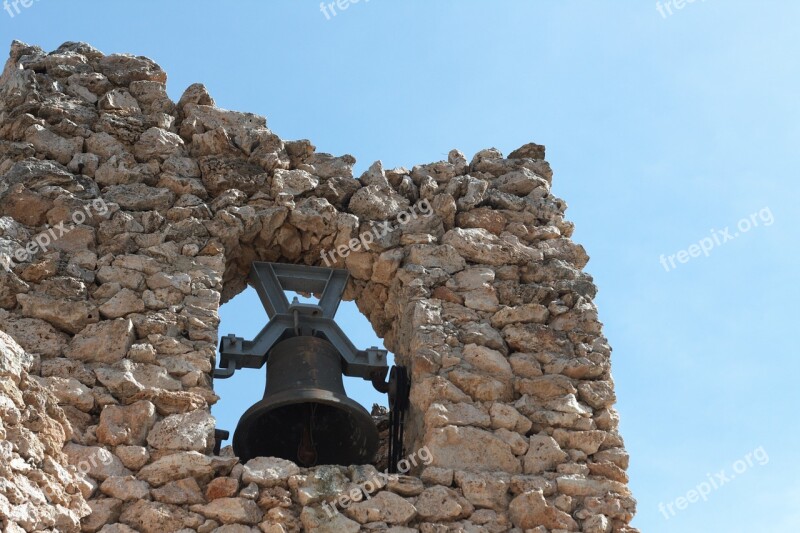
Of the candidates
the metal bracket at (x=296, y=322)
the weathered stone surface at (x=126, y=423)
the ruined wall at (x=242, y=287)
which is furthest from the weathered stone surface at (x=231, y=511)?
the metal bracket at (x=296, y=322)

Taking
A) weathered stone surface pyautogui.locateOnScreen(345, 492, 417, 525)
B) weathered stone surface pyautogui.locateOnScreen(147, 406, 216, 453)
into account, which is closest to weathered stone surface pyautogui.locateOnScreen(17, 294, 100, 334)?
weathered stone surface pyautogui.locateOnScreen(147, 406, 216, 453)

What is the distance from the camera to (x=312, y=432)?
24.1ft

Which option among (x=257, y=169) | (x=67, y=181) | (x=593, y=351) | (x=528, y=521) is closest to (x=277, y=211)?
(x=257, y=169)

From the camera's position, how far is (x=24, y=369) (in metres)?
6.24

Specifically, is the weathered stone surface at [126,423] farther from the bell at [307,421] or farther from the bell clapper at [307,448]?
the bell clapper at [307,448]

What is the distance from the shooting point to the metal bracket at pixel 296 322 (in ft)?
24.8

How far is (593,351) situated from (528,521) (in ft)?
4.31

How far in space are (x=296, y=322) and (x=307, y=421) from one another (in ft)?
2.27

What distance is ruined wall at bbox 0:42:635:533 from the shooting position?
646 cm

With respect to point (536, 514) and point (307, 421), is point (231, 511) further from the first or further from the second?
point (536, 514)

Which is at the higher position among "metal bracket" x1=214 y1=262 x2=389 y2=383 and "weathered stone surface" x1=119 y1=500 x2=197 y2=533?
"metal bracket" x1=214 y1=262 x2=389 y2=383

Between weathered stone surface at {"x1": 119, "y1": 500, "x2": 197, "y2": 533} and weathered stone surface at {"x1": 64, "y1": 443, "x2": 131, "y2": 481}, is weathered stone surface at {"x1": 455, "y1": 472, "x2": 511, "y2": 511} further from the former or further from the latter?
weathered stone surface at {"x1": 64, "y1": 443, "x2": 131, "y2": 481}

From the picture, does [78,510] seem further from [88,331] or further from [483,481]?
[483,481]

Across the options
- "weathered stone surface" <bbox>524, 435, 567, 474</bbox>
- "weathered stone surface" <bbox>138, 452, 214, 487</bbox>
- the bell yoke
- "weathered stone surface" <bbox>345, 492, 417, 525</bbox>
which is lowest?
"weathered stone surface" <bbox>345, 492, 417, 525</bbox>
